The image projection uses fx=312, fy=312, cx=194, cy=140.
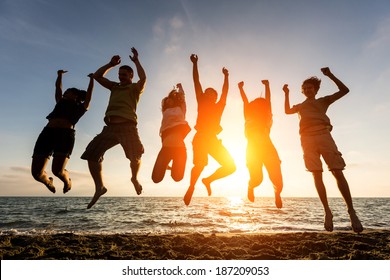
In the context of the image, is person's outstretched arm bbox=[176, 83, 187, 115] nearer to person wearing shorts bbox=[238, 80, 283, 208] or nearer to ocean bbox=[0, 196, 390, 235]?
person wearing shorts bbox=[238, 80, 283, 208]

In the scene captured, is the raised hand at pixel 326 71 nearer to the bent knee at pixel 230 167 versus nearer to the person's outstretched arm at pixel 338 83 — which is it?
the person's outstretched arm at pixel 338 83

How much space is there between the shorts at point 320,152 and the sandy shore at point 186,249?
3212 millimetres

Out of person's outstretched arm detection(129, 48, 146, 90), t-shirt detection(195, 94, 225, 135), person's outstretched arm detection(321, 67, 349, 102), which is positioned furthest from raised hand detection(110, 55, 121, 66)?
person's outstretched arm detection(321, 67, 349, 102)

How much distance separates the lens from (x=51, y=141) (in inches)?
263

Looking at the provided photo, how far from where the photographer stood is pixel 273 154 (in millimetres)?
6641

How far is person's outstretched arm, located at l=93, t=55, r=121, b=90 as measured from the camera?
6.40m

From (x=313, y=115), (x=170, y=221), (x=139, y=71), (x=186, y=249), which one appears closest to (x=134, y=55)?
(x=139, y=71)

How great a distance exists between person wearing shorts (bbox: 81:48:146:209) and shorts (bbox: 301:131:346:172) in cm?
351

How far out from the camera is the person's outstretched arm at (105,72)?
6.40m

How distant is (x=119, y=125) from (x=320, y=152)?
422cm

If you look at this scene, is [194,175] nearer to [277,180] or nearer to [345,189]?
[277,180]

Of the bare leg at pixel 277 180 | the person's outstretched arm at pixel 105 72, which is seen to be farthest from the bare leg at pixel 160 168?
the bare leg at pixel 277 180

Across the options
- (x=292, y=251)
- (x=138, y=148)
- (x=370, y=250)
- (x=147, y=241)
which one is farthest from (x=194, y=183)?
(x=370, y=250)
